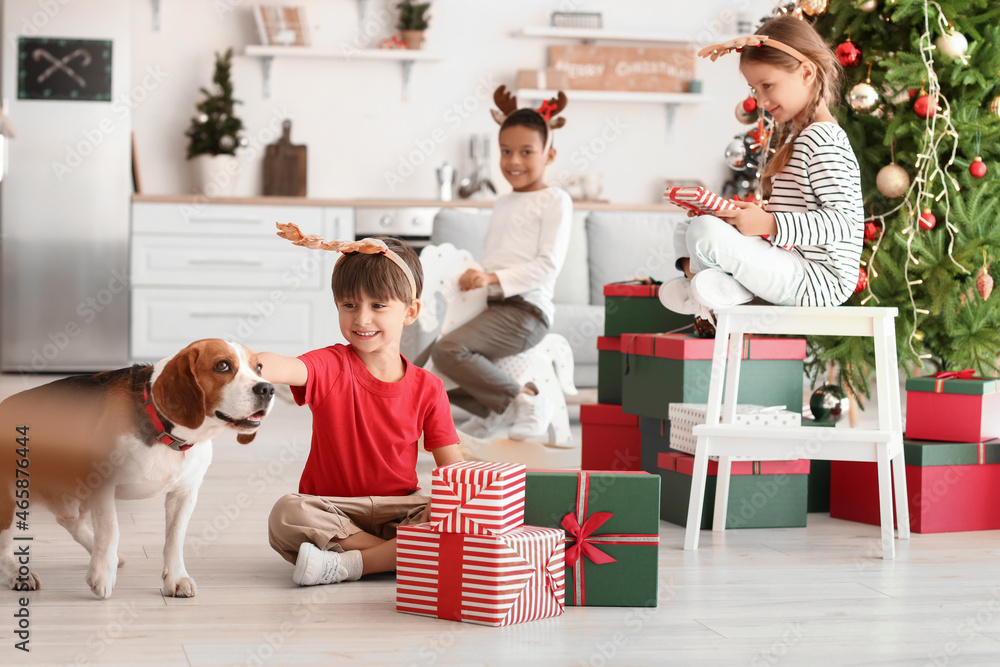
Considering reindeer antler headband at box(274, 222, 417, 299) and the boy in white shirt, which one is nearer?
reindeer antler headband at box(274, 222, 417, 299)

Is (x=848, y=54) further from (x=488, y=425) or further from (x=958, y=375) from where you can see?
(x=488, y=425)

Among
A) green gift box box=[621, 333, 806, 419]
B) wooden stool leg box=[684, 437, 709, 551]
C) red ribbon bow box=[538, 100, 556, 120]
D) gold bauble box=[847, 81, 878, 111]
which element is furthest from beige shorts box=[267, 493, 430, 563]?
red ribbon bow box=[538, 100, 556, 120]

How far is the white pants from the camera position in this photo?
1841 mm

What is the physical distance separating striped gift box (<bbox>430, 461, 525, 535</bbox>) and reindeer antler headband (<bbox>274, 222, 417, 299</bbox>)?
40 centimetres

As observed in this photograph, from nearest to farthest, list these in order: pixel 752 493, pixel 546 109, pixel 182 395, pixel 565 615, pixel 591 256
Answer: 1. pixel 182 395
2. pixel 565 615
3. pixel 752 493
4. pixel 546 109
5. pixel 591 256

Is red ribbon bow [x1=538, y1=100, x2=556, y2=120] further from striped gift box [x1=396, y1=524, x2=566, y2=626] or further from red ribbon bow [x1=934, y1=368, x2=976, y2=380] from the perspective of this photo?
striped gift box [x1=396, y1=524, x2=566, y2=626]

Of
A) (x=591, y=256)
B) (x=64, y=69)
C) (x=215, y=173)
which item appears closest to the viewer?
(x=591, y=256)

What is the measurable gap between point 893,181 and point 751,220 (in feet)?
2.27

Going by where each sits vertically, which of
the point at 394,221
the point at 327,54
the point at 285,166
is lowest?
the point at 394,221

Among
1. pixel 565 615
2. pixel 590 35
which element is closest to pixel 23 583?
pixel 565 615

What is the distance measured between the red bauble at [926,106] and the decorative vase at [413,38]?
333 cm

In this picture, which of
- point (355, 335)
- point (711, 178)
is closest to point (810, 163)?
point (355, 335)

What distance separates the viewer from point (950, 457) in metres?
2.12

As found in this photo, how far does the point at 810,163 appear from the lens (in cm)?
198
